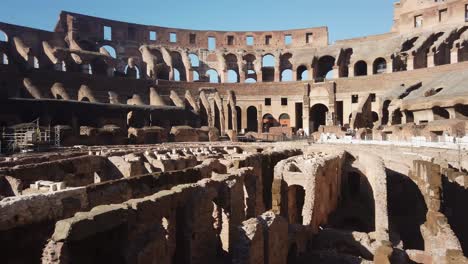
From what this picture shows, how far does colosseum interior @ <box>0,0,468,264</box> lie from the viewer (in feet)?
24.8

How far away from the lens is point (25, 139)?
19703 millimetres

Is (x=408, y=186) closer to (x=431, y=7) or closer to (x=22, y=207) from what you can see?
(x=22, y=207)

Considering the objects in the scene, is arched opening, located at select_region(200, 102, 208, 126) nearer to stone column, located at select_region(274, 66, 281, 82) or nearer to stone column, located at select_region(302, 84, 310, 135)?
stone column, located at select_region(302, 84, 310, 135)

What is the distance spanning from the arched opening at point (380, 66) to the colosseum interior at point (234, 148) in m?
0.27

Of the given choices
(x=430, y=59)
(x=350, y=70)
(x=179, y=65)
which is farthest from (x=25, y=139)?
(x=430, y=59)

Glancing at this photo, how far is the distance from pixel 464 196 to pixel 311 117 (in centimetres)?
2844

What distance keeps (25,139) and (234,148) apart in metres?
12.2

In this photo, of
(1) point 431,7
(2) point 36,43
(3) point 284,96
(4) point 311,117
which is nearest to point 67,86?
(2) point 36,43

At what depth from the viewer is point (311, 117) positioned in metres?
40.8

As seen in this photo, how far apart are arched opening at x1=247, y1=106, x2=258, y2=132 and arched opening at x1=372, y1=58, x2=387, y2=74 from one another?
47.4ft

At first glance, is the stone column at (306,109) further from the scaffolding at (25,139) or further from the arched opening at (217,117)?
the scaffolding at (25,139)

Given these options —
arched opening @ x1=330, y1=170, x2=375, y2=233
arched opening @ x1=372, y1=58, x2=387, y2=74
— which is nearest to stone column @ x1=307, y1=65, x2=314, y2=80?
arched opening @ x1=372, y1=58, x2=387, y2=74

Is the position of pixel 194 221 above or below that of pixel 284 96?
below

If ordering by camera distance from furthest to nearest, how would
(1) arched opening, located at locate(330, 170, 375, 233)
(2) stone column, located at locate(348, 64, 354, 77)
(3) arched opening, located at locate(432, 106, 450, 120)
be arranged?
(2) stone column, located at locate(348, 64, 354, 77)
(3) arched opening, located at locate(432, 106, 450, 120)
(1) arched opening, located at locate(330, 170, 375, 233)
